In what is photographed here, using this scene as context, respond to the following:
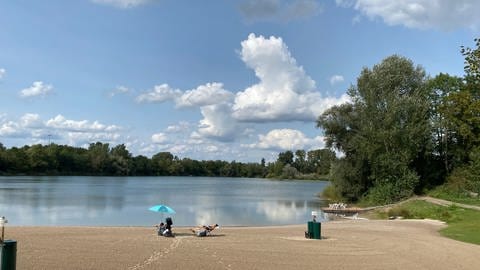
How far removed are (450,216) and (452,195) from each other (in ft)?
48.2

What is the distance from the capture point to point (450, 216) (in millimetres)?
35750

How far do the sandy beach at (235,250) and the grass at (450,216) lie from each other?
142 centimetres

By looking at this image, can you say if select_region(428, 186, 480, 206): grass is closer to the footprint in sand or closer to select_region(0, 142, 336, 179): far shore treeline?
the footprint in sand

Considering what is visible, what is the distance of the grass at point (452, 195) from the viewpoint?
44581 mm

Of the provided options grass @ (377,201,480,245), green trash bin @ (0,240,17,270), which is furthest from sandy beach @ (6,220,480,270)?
green trash bin @ (0,240,17,270)

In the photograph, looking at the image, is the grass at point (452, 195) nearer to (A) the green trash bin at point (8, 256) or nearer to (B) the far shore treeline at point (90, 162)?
(A) the green trash bin at point (8, 256)

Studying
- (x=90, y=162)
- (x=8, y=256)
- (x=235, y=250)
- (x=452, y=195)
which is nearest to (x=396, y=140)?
(x=452, y=195)

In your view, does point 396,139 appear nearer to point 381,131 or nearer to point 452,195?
point 381,131

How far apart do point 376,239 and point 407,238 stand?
6.43 feet

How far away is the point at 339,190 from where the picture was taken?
5675cm

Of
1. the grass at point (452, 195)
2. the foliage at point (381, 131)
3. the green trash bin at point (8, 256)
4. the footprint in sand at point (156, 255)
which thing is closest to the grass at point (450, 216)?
the grass at point (452, 195)

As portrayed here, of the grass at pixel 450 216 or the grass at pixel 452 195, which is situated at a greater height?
the grass at pixel 452 195

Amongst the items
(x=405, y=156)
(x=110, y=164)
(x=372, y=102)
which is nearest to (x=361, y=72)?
(x=372, y=102)

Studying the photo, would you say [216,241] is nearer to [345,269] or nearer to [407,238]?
[345,269]
